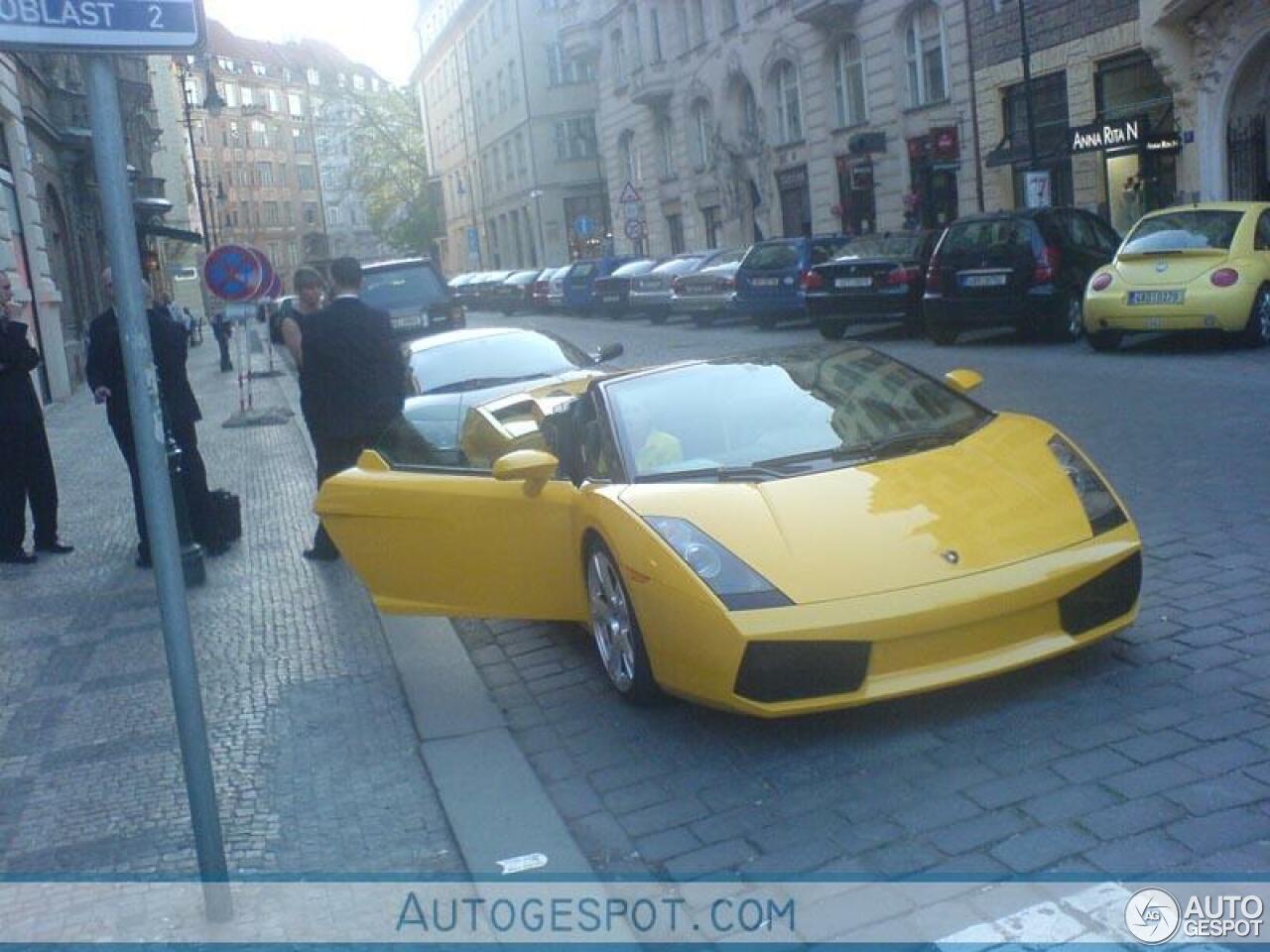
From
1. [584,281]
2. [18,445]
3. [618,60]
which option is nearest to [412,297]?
[18,445]

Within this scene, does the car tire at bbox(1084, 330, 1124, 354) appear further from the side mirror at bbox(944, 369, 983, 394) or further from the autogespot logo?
the autogespot logo

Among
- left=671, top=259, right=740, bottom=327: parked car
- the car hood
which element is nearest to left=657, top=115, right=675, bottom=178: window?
left=671, top=259, right=740, bottom=327: parked car

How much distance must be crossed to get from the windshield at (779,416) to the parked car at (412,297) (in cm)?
1592

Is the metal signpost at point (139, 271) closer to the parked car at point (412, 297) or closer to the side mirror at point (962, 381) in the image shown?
the side mirror at point (962, 381)

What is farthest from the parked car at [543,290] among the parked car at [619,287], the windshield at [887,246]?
the windshield at [887,246]

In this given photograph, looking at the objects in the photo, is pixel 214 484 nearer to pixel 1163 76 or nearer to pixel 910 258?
pixel 910 258

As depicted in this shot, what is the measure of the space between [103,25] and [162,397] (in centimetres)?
564

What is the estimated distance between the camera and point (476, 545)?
5.90m

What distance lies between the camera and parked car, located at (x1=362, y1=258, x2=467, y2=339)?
71.5ft

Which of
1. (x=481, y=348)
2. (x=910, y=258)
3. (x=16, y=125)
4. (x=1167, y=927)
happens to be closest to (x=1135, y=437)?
(x=481, y=348)

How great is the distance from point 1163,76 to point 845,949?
80.6 ft

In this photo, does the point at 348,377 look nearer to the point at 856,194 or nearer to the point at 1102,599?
the point at 1102,599

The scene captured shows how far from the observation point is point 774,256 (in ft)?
83.4

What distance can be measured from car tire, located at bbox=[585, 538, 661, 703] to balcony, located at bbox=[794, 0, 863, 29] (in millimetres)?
32367
